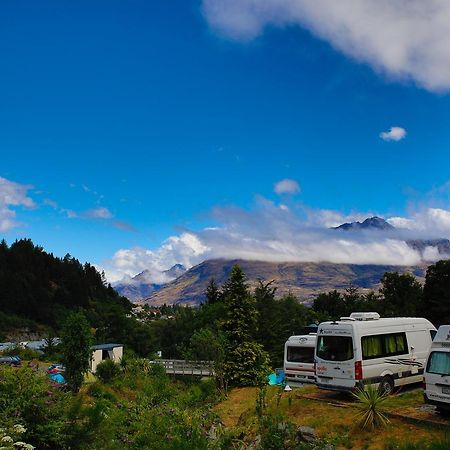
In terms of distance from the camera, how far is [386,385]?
15.1 meters

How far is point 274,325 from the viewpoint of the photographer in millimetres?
46625

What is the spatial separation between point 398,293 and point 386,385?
172 feet

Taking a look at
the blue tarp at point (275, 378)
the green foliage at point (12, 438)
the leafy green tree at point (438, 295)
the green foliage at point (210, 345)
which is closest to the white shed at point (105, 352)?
the green foliage at point (210, 345)

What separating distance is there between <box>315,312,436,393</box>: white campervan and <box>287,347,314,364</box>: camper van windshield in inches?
201

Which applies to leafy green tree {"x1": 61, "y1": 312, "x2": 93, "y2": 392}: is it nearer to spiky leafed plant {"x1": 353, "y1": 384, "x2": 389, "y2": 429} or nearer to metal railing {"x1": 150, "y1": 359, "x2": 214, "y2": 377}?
metal railing {"x1": 150, "y1": 359, "x2": 214, "y2": 377}

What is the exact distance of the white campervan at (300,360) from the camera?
20609 millimetres

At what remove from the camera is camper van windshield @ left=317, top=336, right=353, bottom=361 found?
14.7 meters

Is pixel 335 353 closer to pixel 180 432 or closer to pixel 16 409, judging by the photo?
pixel 180 432

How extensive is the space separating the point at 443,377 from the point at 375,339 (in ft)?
11.9

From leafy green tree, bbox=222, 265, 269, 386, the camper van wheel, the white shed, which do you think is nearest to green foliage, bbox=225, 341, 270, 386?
leafy green tree, bbox=222, 265, 269, 386

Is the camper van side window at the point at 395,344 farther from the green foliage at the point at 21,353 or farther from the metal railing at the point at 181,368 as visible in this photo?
the green foliage at the point at 21,353

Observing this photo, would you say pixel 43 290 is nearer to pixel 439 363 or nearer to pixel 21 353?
pixel 21 353

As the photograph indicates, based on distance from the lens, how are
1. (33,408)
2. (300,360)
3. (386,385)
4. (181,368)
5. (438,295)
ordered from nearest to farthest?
(33,408)
(386,385)
(300,360)
(181,368)
(438,295)

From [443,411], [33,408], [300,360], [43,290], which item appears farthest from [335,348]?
[43,290]
